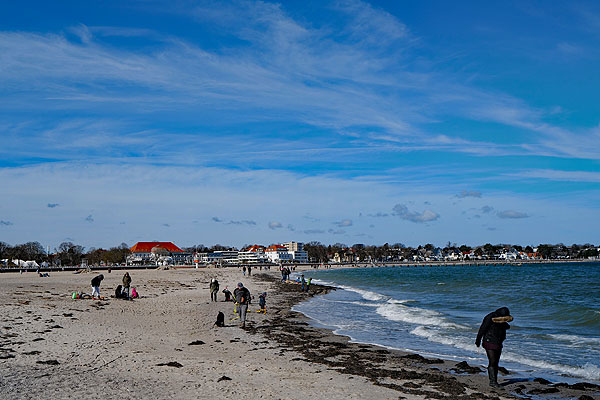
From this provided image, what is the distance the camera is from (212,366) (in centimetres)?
1200

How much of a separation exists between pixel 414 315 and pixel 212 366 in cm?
1586

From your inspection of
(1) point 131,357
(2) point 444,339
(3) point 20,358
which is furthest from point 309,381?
(2) point 444,339

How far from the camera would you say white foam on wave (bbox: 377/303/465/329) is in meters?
22.6

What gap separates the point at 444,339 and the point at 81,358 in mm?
11849

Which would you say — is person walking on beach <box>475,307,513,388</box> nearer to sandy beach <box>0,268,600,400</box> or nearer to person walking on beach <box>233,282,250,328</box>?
sandy beach <box>0,268,600,400</box>

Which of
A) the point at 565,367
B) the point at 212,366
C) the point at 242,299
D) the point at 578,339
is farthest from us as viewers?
the point at 242,299

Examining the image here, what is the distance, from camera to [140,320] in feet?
67.3

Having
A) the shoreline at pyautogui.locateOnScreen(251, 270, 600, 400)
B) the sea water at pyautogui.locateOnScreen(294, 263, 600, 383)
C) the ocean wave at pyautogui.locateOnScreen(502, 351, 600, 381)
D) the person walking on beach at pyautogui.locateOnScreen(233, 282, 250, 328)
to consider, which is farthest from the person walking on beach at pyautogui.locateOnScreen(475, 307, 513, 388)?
the person walking on beach at pyautogui.locateOnScreen(233, 282, 250, 328)

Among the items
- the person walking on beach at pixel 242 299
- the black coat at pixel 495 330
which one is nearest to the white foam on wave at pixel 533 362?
the black coat at pixel 495 330

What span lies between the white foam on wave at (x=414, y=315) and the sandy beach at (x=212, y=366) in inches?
227

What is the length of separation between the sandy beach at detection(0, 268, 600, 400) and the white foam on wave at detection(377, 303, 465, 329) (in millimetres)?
5758

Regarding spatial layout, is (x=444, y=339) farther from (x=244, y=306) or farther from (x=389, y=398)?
Answer: (x=389, y=398)

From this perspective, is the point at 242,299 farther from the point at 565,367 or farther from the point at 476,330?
the point at 565,367

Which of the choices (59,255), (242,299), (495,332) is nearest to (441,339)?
(242,299)
